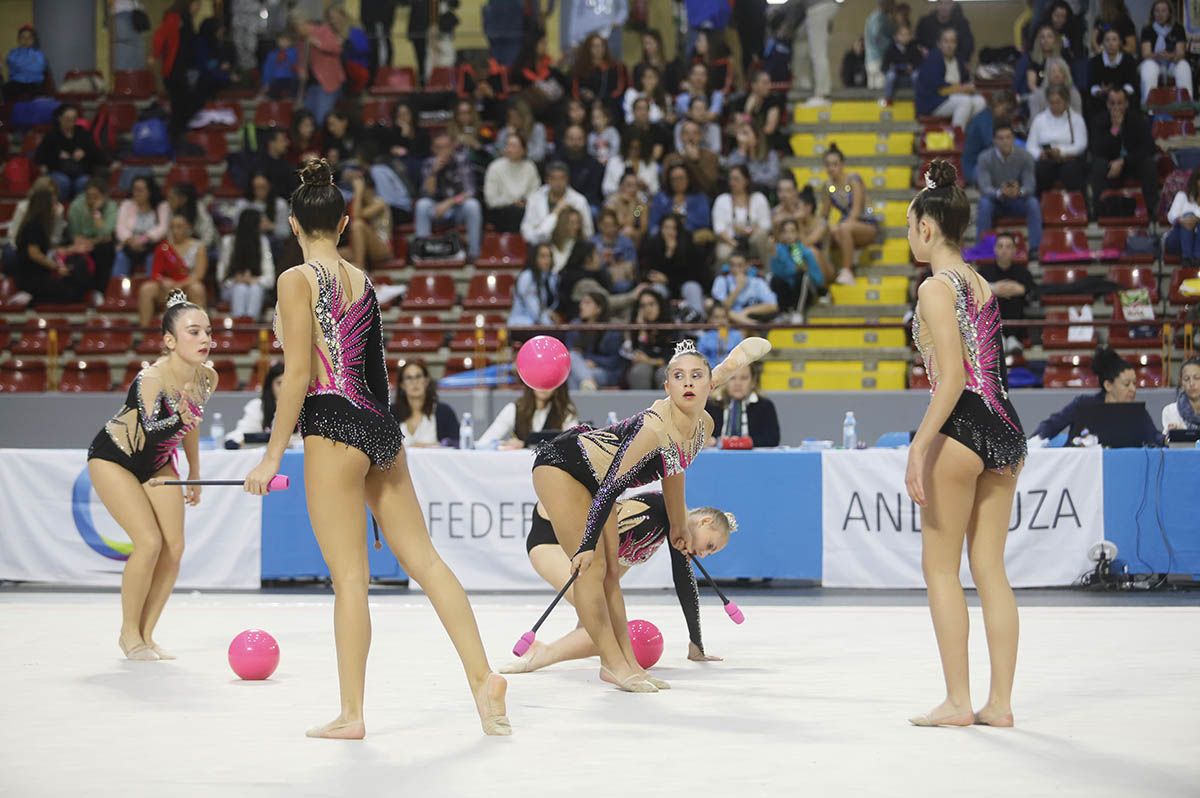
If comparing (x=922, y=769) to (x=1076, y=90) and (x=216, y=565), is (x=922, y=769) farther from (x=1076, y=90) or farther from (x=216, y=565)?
(x=1076, y=90)

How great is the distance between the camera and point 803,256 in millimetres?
13719

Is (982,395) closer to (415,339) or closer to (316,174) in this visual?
(316,174)

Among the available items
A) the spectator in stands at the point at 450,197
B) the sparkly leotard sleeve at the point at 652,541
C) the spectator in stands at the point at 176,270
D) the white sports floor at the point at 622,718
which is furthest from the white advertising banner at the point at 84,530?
the spectator in stands at the point at 450,197

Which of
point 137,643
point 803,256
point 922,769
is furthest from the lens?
point 803,256

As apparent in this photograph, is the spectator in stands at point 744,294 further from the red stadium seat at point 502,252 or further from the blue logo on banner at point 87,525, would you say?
the blue logo on banner at point 87,525

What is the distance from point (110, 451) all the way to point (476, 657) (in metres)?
2.77

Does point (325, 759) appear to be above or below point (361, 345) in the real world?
below

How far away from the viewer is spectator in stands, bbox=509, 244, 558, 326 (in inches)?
521

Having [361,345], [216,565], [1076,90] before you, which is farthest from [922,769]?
[1076,90]

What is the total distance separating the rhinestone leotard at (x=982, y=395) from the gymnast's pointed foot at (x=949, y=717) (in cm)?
81

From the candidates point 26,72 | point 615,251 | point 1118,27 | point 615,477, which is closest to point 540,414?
point 615,251

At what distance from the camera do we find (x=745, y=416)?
1010 centimetres

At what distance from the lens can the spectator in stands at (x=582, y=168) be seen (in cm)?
1504

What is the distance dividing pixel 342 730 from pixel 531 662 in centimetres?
164
